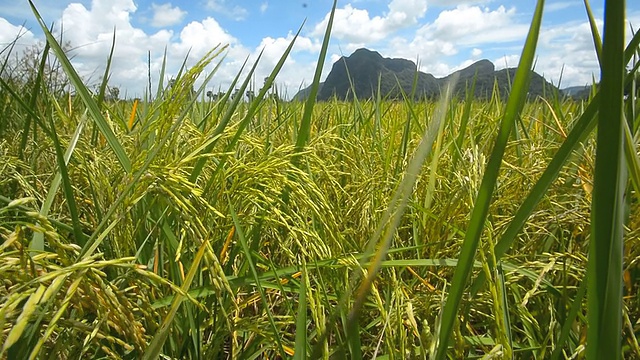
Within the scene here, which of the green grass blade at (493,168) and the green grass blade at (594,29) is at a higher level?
the green grass blade at (594,29)

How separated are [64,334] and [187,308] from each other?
6.0 inches

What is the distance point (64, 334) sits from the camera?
596 mm

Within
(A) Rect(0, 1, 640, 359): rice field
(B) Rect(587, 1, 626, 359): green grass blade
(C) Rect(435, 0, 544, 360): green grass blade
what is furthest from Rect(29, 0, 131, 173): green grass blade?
(B) Rect(587, 1, 626, 359): green grass blade

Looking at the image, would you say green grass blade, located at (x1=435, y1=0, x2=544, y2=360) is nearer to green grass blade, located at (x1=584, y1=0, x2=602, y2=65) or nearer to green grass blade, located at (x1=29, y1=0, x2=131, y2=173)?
green grass blade, located at (x1=584, y1=0, x2=602, y2=65)

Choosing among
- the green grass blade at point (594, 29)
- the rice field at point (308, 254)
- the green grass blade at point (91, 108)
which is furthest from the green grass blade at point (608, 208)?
the green grass blade at point (91, 108)

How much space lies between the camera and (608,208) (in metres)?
0.32

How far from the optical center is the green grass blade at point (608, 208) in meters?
0.29

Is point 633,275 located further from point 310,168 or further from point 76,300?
point 76,300

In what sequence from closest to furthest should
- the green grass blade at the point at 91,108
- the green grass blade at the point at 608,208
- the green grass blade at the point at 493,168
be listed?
1. the green grass blade at the point at 608,208
2. the green grass blade at the point at 493,168
3. the green grass blade at the point at 91,108

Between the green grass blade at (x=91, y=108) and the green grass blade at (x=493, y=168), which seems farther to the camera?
the green grass blade at (x=91, y=108)

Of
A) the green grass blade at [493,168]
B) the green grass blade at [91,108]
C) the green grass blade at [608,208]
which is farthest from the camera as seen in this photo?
the green grass blade at [91,108]

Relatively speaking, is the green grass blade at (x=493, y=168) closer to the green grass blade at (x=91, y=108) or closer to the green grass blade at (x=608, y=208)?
the green grass blade at (x=608, y=208)

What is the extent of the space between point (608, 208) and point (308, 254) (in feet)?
1.18

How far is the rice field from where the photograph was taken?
379 millimetres
